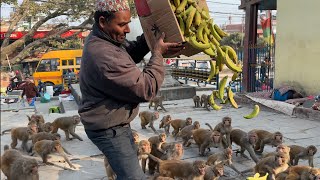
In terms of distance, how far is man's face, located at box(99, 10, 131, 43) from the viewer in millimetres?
2384

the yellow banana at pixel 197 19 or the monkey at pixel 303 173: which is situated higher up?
the yellow banana at pixel 197 19

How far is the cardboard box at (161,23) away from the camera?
2451 mm

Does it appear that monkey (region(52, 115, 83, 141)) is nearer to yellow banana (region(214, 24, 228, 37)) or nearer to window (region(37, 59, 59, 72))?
yellow banana (region(214, 24, 228, 37))

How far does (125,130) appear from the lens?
260cm

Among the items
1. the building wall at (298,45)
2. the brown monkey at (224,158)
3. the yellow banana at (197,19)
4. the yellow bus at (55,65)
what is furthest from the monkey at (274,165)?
the yellow bus at (55,65)

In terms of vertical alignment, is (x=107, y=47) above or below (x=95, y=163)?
above

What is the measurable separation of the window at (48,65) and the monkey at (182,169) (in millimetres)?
18705

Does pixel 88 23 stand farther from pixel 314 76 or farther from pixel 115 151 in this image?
pixel 115 151

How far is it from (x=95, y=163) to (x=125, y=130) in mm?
4075

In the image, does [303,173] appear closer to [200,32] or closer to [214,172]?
[214,172]

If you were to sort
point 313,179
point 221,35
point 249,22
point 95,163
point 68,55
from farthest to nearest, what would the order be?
point 68,55 → point 249,22 → point 95,163 → point 313,179 → point 221,35

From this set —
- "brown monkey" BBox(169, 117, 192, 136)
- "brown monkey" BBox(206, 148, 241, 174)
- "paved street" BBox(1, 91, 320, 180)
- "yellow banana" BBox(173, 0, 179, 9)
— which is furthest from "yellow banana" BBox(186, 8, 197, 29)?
"brown monkey" BBox(169, 117, 192, 136)

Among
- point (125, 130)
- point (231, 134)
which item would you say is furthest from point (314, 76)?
point (125, 130)

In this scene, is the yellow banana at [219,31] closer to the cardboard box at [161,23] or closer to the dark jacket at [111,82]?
the cardboard box at [161,23]
